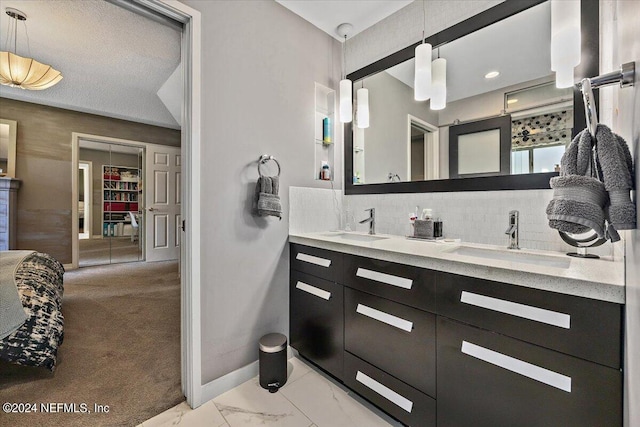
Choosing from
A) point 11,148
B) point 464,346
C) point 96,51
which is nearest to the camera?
point 464,346

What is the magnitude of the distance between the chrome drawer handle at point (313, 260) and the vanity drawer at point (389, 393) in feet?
1.71

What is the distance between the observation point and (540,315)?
88cm

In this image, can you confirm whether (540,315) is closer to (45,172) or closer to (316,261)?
(316,261)

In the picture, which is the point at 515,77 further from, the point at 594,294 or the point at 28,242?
the point at 28,242

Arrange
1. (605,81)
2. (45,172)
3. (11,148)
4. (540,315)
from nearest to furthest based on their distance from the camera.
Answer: (605,81) < (540,315) < (11,148) < (45,172)

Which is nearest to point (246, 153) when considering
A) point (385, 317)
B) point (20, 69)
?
point (385, 317)

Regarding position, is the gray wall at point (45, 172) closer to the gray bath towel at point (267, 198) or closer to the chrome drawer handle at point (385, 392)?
the gray bath towel at point (267, 198)

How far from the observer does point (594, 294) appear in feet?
2.57

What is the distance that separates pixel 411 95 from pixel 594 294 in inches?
61.7

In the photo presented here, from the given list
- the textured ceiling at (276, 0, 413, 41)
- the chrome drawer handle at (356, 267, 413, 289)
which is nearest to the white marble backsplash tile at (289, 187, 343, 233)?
the chrome drawer handle at (356, 267, 413, 289)

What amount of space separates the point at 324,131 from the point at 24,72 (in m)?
2.91

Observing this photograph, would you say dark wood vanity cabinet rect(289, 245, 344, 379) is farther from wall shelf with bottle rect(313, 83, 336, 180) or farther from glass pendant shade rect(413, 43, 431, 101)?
glass pendant shade rect(413, 43, 431, 101)

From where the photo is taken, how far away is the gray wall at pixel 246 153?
5.10ft

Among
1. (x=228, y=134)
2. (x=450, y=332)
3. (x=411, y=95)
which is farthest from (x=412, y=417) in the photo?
(x=411, y=95)
